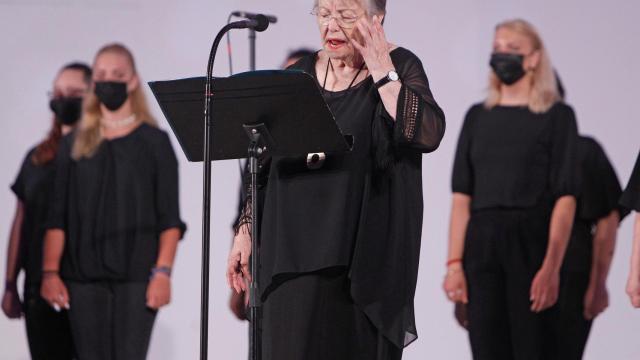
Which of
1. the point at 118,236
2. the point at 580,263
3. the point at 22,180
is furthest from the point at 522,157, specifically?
the point at 22,180

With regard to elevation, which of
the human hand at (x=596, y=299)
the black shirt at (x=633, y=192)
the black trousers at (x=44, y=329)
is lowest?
the black trousers at (x=44, y=329)

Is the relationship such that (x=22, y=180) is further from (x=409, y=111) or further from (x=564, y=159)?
(x=409, y=111)

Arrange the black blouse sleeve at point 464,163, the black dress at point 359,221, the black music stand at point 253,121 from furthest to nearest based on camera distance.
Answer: the black blouse sleeve at point 464,163 → the black dress at point 359,221 → the black music stand at point 253,121

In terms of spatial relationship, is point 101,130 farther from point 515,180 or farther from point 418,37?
point 515,180

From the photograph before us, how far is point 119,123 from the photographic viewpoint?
5.33 metres

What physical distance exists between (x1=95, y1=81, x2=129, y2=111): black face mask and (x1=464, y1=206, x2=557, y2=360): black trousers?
194 cm

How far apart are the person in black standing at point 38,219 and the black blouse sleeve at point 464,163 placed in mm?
1992

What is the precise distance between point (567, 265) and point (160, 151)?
6.92ft

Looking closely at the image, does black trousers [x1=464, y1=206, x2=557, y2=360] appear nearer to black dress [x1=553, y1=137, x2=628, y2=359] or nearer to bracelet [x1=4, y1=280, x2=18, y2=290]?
black dress [x1=553, y1=137, x2=628, y2=359]

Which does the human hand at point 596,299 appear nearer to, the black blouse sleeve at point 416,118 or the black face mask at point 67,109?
the black blouse sleeve at point 416,118

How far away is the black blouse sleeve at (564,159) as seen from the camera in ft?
14.5

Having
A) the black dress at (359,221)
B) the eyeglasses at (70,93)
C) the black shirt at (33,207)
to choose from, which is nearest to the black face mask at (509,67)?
the black dress at (359,221)

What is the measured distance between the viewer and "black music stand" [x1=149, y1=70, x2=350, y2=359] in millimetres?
2750

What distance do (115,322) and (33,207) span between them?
0.79 meters
